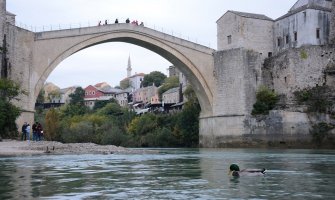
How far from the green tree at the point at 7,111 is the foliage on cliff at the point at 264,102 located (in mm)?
16321

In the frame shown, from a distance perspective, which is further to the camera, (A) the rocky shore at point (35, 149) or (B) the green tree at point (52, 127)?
(B) the green tree at point (52, 127)

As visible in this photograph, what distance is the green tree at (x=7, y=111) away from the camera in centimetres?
2249

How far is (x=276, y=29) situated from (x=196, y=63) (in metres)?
6.58

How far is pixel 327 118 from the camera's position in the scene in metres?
31.8

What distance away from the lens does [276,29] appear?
122 feet

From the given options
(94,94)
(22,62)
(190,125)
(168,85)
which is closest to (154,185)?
(22,62)

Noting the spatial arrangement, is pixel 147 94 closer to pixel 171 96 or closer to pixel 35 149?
pixel 171 96

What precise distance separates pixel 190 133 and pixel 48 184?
Result: 32.9 m

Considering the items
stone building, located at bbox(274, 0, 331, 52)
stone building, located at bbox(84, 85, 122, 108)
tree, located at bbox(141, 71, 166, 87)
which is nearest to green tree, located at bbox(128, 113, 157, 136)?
stone building, located at bbox(274, 0, 331, 52)

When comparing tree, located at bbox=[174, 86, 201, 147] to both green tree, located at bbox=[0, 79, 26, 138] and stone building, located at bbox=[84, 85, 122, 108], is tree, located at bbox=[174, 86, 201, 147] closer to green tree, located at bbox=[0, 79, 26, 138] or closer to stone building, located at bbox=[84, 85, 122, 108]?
green tree, located at bbox=[0, 79, 26, 138]

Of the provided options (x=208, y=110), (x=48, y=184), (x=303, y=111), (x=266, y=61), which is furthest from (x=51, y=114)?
(x=48, y=184)

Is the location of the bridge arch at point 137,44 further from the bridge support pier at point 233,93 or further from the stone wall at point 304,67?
the stone wall at point 304,67

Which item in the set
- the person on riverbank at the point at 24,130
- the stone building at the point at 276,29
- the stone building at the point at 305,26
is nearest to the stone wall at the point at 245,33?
the stone building at the point at 276,29

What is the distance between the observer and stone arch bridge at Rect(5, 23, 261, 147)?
30.1 m
